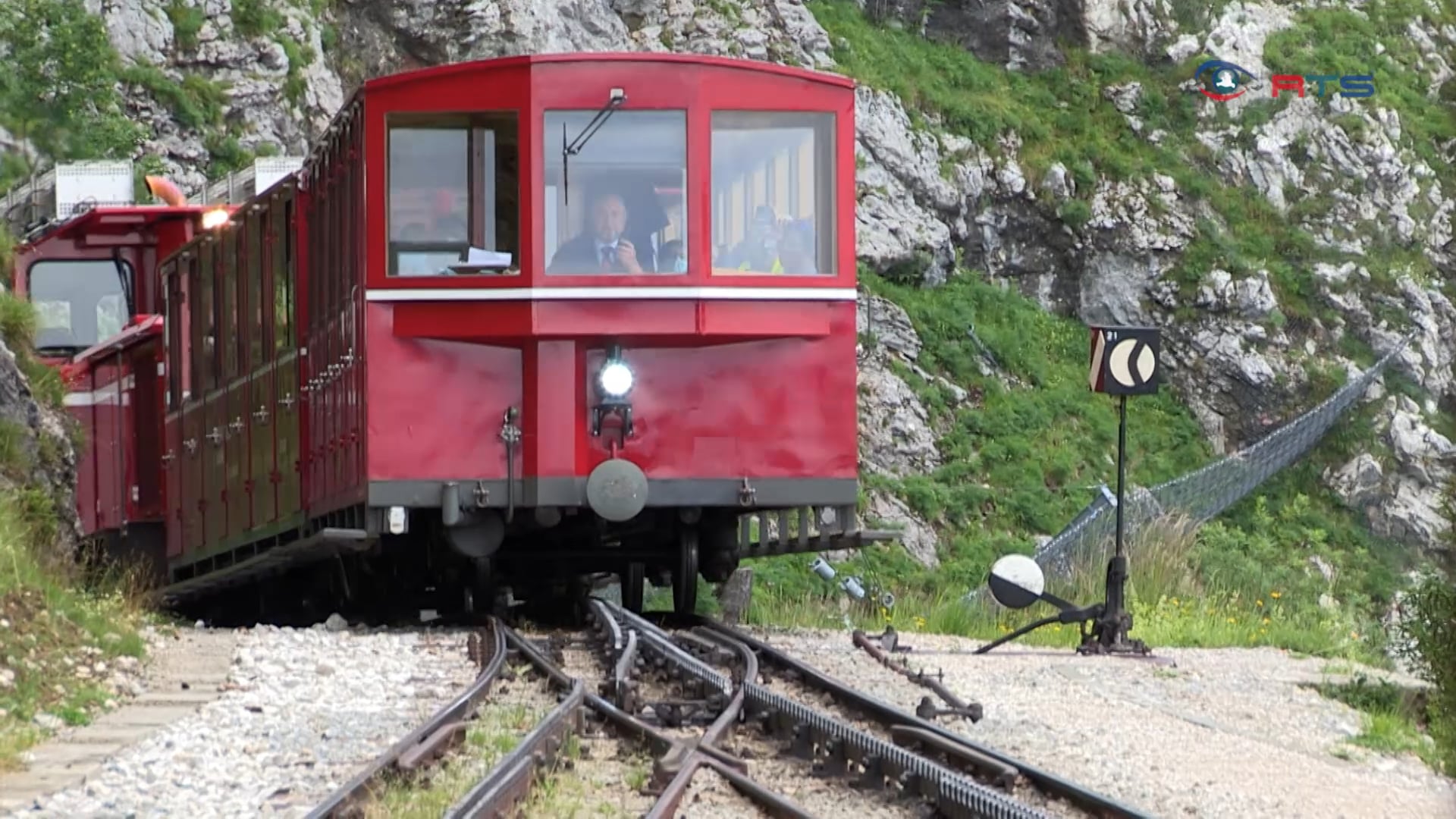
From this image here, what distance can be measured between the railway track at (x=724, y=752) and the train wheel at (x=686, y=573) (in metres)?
3.17

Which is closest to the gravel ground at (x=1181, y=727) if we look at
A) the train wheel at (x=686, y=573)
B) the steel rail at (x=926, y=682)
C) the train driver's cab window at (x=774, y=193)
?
the steel rail at (x=926, y=682)

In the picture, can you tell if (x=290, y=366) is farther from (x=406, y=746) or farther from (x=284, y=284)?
(x=406, y=746)

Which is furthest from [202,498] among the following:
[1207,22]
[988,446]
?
[1207,22]

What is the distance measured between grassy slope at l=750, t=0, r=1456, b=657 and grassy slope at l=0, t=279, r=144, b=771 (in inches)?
297

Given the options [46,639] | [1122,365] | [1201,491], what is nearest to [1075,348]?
[1201,491]

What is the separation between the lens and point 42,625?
1053 cm

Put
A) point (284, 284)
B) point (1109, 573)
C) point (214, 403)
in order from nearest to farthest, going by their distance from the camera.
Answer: point (1109, 573)
point (284, 284)
point (214, 403)

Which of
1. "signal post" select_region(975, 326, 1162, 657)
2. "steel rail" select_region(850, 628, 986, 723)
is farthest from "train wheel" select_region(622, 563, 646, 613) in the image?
"signal post" select_region(975, 326, 1162, 657)

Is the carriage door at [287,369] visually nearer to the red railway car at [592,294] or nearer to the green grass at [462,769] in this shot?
the red railway car at [592,294]

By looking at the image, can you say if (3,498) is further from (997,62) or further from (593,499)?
(997,62)

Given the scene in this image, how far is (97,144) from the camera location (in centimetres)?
3009

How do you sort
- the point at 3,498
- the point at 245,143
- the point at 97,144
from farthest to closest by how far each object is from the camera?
the point at 245,143 → the point at 97,144 → the point at 3,498

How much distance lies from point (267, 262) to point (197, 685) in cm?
565

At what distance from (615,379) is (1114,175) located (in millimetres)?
31128
